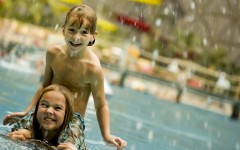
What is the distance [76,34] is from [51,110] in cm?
31

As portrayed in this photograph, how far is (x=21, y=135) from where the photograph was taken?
1.97 meters

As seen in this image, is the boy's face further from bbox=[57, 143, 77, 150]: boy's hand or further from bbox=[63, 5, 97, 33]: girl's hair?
bbox=[57, 143, 77, 150]: boy's hand

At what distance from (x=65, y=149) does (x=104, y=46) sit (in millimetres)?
13991

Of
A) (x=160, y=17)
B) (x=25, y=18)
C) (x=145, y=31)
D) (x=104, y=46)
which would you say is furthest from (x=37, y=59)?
(x=160, y=17)

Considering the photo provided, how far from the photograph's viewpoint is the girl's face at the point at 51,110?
1994 mm

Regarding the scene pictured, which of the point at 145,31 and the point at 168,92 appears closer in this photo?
the point at 168,92

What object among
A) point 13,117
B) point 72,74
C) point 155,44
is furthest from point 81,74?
point 155,44

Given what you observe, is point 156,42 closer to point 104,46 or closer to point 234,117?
point 104,46

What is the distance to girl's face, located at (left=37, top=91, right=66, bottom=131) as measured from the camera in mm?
1994

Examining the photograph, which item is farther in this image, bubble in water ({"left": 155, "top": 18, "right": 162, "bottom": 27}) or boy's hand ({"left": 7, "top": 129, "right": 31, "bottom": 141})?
bubble in water ({"left": 155, "top": 18, "right": 162, "bottom": 27})

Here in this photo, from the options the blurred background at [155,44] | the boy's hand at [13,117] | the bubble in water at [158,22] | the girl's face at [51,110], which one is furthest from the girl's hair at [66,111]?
the bubble in water at [158,22]

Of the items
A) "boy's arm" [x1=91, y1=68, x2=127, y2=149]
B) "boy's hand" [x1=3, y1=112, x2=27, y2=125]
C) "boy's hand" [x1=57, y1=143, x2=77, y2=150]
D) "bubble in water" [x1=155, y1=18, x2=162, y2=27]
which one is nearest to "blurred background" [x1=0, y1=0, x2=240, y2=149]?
"bubble in water" [x1=155, y1=18, x2=162, y2=27]

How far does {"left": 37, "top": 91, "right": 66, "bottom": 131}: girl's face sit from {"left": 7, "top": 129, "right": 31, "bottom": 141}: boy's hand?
62mm

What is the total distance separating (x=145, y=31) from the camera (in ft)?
65.2
